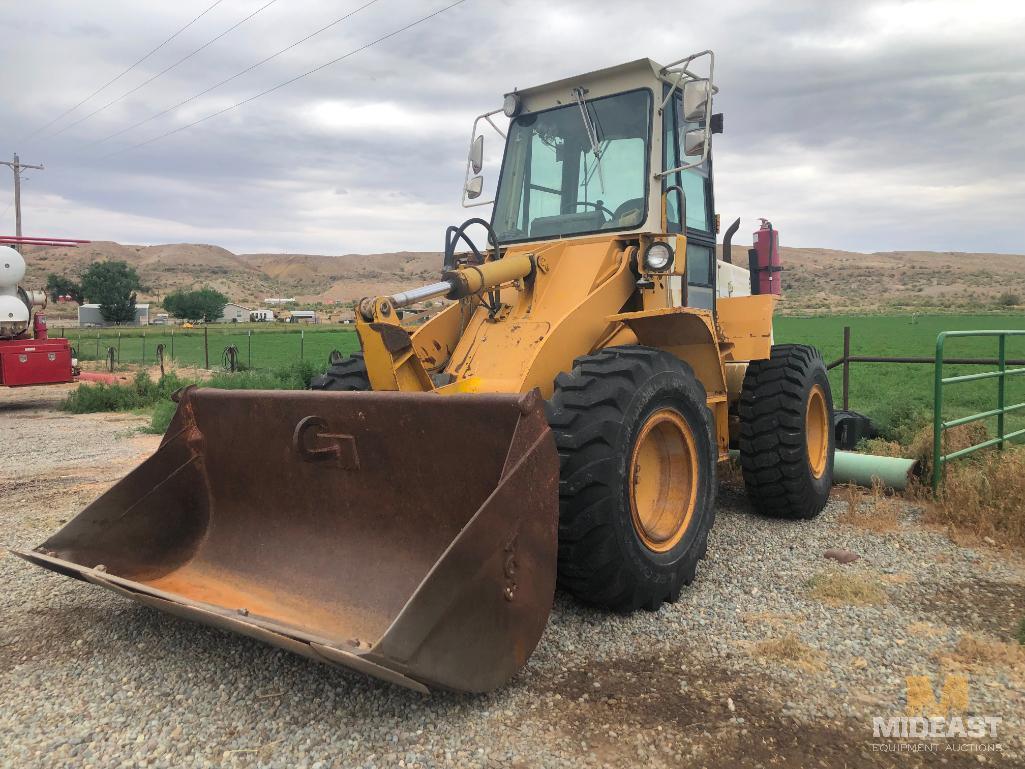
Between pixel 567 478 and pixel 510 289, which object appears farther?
pixel 510 289

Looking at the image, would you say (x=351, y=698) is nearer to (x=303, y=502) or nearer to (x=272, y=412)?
(x=303, y=502)

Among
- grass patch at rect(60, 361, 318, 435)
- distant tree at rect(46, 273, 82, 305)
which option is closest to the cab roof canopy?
grass patch at rect(60, 361, 318, 435)

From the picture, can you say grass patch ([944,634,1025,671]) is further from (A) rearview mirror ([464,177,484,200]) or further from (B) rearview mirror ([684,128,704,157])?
(A) rearview mirror ([464,177,484,200])

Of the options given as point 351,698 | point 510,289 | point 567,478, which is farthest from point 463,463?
point 510,289

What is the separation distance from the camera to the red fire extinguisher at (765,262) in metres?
6.73

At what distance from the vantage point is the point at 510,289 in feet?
16.9

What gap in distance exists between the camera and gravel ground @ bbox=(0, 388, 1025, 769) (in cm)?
273

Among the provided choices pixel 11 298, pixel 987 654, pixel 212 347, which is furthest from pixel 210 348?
pixel 987 654

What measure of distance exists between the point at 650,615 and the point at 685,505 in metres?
0.69

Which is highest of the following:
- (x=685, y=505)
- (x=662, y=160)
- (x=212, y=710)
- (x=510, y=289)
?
(x=662, y=160)

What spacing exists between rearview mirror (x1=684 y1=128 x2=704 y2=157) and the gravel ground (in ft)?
8.66

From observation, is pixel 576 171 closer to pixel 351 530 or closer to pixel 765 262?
pixel 765 262

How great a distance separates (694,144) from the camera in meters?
4.91

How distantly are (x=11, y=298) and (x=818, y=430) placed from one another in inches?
573
